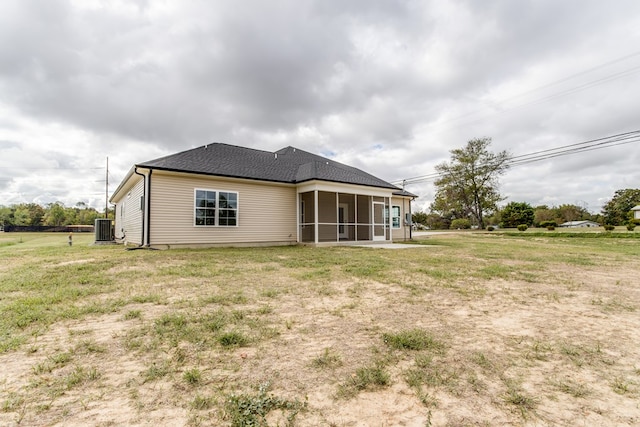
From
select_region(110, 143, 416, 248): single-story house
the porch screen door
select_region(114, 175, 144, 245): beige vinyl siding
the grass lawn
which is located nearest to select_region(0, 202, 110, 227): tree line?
select_region(114, 175, 144, 245): beige vinyl siding

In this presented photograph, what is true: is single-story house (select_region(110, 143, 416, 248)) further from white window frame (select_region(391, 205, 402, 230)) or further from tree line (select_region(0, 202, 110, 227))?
tree line (select_region(0, 202, 110, 227))

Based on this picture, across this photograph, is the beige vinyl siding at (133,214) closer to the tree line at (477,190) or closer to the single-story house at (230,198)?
the single-story house at (230,198)

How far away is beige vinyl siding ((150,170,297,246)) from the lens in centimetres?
1072

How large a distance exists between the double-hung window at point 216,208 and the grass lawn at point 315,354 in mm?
6816

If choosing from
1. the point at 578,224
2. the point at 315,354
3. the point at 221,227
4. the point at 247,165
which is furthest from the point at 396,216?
the point at 578,224

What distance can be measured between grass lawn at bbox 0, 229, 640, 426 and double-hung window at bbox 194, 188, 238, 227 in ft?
22.4

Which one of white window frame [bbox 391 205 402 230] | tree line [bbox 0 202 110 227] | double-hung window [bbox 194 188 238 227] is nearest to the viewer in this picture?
double-hung window [bbox 194 188 238 227]

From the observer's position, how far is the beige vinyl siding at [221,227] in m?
10.7

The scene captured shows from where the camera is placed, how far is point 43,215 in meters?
63.7

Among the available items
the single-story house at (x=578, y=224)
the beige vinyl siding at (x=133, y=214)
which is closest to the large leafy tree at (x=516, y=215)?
the single-story house at (x=578, y=224)

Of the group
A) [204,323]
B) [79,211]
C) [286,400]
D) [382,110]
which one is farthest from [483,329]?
[79,211]

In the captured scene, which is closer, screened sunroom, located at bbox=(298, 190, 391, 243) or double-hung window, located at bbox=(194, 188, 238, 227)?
double-hung window, located at bbox=(194, 188, 238, 227)

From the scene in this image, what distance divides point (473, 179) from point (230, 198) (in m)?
37.9

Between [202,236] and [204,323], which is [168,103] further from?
[204,323]
